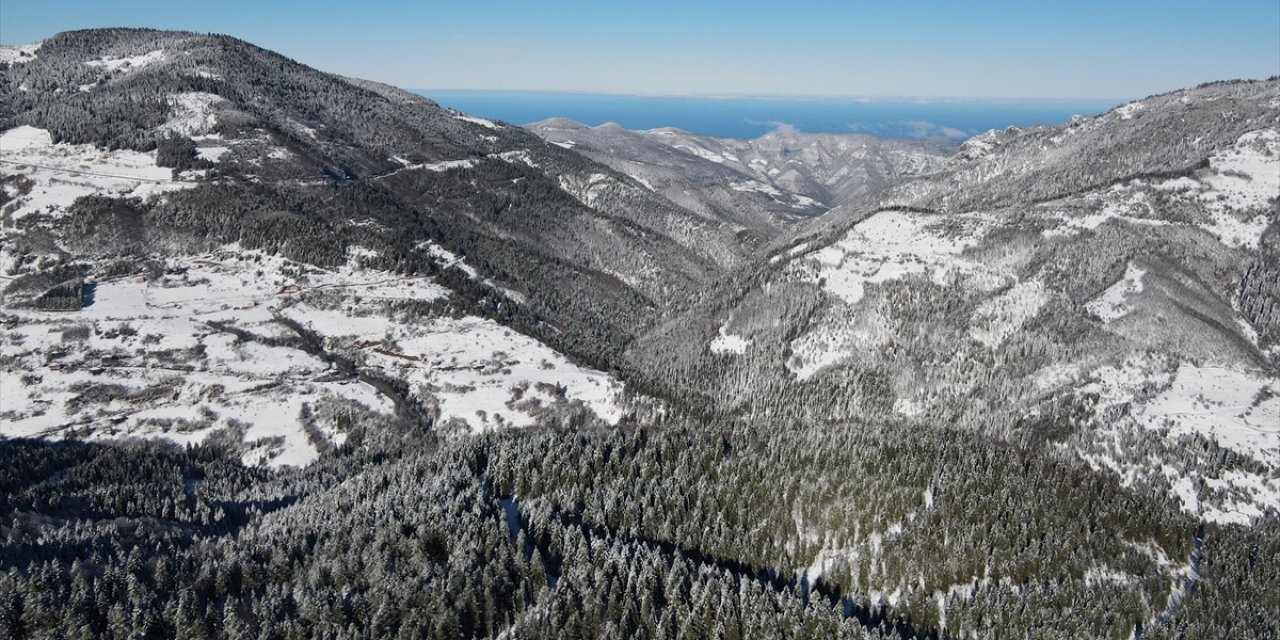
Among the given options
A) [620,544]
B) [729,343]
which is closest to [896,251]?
[729,343]

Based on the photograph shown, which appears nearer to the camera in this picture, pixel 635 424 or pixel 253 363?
pixel 635 424

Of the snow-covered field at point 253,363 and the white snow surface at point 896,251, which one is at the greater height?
the white snow surface at point 896,251

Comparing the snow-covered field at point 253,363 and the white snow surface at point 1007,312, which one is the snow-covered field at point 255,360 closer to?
the snow-covered field at point 253,363

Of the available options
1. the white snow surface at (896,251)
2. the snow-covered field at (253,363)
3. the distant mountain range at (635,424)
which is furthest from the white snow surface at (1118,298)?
the snow-covered field at (253,363)

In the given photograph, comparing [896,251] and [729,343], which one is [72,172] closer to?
[729,343]

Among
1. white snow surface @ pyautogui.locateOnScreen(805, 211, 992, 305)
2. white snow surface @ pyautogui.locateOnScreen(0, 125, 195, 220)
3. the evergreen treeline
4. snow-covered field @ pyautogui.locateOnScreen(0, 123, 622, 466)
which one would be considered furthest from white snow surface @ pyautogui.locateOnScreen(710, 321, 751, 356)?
white snow surface @ pyautogui.locateOnScreen(0, 125, 195, 220)

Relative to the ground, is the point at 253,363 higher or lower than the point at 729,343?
higher

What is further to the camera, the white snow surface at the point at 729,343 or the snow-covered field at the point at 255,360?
the white snow surface at the point at 729,343

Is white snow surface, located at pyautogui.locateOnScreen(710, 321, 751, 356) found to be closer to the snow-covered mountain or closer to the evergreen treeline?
the snow-covered mountain

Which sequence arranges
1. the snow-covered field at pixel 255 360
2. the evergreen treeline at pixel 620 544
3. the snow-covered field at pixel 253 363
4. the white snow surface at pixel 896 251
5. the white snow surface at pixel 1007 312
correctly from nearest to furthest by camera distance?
the evergreen treeline at pixel 620 544 < the snow-covered field at pixel 253 363 < the snow-covered field at pixel 255 360 < the white snow surface at pixel 1007 312 < the white snow surface at pixel 896 251

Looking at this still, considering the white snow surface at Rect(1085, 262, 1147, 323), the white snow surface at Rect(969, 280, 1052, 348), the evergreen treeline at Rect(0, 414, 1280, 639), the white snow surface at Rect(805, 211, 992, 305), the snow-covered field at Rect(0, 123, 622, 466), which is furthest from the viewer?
the white snow surface at Rect(805, 211, 992, 305)
